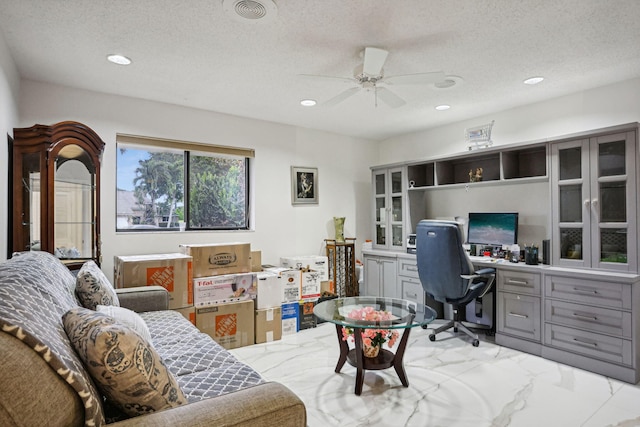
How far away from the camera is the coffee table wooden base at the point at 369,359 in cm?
247

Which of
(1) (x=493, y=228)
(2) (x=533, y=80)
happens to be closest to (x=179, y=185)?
(1) (x=493, y=228)

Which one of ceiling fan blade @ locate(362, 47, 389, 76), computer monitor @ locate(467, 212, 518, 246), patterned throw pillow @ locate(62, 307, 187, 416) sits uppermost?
ceiling fan blade @ locate(362, 47, 389, 76)

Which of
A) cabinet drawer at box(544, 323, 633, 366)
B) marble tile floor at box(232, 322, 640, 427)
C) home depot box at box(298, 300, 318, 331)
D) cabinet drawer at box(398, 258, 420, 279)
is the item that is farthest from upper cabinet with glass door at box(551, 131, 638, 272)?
home depot box at box(298, 300, 318, 331)

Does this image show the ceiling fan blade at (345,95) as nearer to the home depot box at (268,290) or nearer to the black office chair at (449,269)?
the black office chair at (449,269)

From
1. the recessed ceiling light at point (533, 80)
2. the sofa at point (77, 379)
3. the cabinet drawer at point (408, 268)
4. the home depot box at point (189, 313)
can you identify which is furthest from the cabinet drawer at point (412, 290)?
the sofa at point (77, 379)

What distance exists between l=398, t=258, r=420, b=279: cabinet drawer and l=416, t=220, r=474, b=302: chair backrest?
1.90ft

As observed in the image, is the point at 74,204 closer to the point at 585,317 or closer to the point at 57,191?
the point at 57,191

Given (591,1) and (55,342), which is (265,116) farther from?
(55,342)

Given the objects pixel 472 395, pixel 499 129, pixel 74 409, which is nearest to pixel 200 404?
pixel 74 409

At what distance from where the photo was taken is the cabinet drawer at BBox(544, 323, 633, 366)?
2718mm

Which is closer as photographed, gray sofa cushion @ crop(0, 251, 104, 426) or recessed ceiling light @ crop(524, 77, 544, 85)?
gray sofa cushion @ crop(0, 251, 104, 426)

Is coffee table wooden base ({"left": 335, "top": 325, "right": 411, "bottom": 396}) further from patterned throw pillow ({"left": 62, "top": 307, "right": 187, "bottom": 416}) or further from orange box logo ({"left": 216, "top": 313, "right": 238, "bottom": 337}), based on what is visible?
patterned throw pillow ({"left": 62, "top": 307, "right": 187, "bottom": 416})

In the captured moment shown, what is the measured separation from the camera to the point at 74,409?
91 cm

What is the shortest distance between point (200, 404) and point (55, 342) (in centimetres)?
43
